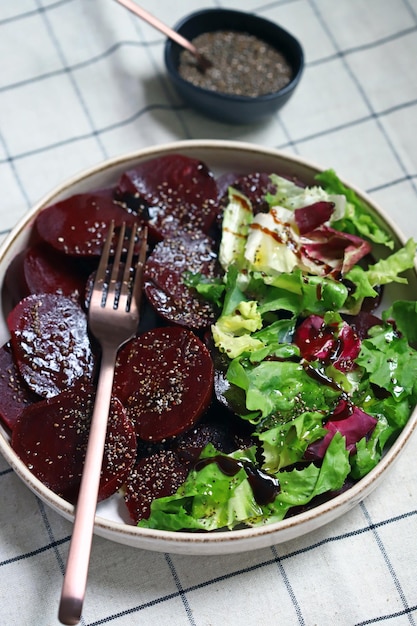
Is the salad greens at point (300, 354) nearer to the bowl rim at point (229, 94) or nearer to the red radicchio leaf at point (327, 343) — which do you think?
the red radicchio leaf at point (327, 343)

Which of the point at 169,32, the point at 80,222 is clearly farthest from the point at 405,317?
the point at 169,32

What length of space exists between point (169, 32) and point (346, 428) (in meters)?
1.57

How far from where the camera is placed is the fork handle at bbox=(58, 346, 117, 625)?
162cm

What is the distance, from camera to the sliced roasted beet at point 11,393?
76.4 inches

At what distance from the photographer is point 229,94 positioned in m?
2.65

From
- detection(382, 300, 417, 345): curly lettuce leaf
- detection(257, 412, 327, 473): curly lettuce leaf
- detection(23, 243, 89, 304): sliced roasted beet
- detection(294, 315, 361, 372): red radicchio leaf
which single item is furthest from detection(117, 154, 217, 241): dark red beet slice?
detection(257, 412, 327, 473): curly lettuce leaf

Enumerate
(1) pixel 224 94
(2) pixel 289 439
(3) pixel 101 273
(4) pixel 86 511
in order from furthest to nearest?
(1) pixel 224 94 < (3) pixel 101 273 < (2) pixel 289 439 < (4) pixel 86 511

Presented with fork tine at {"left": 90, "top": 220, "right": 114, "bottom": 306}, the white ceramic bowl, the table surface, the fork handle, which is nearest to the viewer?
the fork handle

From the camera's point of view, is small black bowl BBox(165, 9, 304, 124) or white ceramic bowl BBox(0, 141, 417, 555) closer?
white ceramic bowl BBox(0, 141, 417, 555)

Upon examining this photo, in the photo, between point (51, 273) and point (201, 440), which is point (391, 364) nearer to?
point (201, 440)

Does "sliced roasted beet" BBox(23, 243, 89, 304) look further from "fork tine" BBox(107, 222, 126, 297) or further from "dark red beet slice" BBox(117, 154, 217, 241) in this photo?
"dark red beet slice" BBox(117, 154, 217, 241)

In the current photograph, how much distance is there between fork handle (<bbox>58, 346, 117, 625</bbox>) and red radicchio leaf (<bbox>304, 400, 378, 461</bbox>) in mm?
497

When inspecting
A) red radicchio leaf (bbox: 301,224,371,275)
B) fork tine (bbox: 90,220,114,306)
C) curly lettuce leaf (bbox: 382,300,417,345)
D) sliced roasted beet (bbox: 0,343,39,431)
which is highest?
fork tine (bbox: 90,220,114,306)

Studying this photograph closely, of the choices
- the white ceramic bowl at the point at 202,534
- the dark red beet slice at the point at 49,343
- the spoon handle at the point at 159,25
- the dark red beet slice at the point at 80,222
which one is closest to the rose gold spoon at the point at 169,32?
the spoon handle at the point at 159,25
